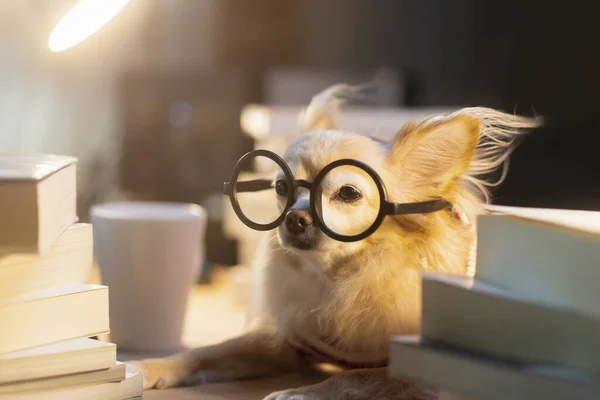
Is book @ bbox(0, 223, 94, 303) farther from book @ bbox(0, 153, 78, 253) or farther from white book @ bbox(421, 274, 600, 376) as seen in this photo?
white book @ bbox(421, 274, 600, 376)

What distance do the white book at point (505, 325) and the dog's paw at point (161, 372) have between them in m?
0.39

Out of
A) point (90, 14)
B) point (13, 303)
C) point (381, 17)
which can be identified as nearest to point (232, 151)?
point (381, 17)

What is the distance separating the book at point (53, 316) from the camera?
71 centimetres

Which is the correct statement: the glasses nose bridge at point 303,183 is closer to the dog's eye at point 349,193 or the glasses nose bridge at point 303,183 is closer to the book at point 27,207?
the dog's eye at point 349,193

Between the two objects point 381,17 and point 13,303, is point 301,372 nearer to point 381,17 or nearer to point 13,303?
point 13,303

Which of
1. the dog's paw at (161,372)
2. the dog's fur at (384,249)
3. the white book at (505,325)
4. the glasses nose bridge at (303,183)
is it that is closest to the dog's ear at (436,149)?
the dog's fur at (384,249)

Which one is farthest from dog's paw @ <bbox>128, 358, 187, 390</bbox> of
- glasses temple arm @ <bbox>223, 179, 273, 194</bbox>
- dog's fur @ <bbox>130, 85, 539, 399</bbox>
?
glasses temple arm @ <bbox>223, 179, 273, 194</bbox>

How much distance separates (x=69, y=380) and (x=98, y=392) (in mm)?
38

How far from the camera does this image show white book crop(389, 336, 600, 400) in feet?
1.98

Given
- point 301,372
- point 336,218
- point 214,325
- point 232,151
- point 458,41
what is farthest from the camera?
point 232,151

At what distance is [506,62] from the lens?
165cm

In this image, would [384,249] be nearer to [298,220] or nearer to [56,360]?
[298,220]

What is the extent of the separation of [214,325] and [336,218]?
509 millimetres

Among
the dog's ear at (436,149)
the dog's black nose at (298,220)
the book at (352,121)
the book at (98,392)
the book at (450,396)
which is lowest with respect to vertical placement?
the book at (98,392)
